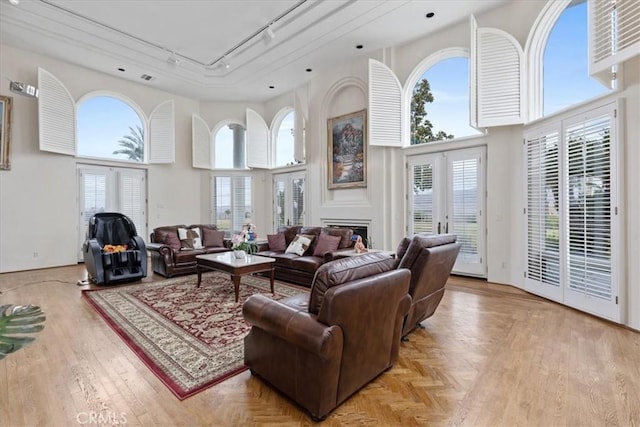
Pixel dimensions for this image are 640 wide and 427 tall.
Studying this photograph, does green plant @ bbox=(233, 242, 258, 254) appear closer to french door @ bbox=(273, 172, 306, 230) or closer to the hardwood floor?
the hardwood floor

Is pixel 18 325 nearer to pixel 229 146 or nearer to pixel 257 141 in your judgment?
pixel 257 141

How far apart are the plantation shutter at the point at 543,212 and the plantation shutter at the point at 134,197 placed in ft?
27.2

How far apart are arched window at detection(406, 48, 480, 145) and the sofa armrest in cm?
485

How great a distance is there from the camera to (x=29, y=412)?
1866mm

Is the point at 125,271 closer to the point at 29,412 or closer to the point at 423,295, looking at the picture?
the point at 29,412

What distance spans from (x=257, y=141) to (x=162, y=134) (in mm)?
2379

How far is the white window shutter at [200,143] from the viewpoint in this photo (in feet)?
27.6

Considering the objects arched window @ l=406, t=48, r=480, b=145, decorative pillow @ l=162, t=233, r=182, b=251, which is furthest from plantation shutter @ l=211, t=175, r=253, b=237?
arched window @ l=406, t=48, r=480, b=145

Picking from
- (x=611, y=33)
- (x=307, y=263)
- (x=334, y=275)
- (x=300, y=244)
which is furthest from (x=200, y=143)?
(x=611, y=33)

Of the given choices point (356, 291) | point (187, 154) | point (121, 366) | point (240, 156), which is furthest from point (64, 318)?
point (240, 156)

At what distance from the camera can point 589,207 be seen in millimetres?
3578

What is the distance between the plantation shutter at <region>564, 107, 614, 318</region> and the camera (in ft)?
11.1

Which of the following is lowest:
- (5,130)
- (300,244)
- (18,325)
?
(18,325)

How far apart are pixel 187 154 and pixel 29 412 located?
295 inches
